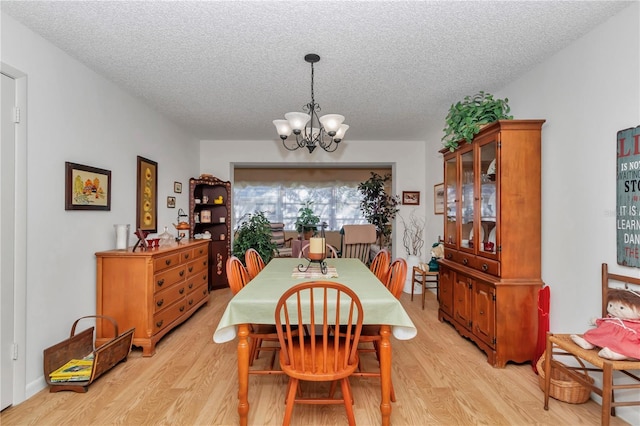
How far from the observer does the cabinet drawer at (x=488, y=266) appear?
2.75 m

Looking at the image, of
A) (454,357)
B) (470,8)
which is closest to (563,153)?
(470,8)

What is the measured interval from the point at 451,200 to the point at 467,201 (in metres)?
0.40

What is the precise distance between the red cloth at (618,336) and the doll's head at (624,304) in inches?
2.4

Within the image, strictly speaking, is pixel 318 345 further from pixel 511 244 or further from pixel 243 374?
pixel 511 244

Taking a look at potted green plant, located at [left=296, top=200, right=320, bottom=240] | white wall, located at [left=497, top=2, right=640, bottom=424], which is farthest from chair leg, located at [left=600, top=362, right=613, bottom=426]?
potted green plant, located at [left=296, top=200, right=320, bottom=240]

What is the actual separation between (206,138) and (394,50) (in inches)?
154

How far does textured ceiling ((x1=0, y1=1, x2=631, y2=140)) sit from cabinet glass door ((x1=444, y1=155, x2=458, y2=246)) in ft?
2.47

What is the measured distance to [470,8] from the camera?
204cm

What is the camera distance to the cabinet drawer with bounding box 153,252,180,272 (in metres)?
3.05

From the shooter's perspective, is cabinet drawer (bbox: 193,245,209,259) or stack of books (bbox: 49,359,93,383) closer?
stack of books (bbox: 49,359,93,383)

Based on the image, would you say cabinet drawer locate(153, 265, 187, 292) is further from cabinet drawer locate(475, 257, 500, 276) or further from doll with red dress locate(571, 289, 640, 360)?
doll with red dress locate(571, 289, 640, 360)

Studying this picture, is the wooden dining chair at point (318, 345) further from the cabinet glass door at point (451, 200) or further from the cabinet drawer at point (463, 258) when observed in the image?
the cabinet glass door at point (451, 200)

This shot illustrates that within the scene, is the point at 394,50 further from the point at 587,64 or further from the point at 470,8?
the point at 587,64

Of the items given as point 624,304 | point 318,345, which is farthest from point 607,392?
point 318,345
